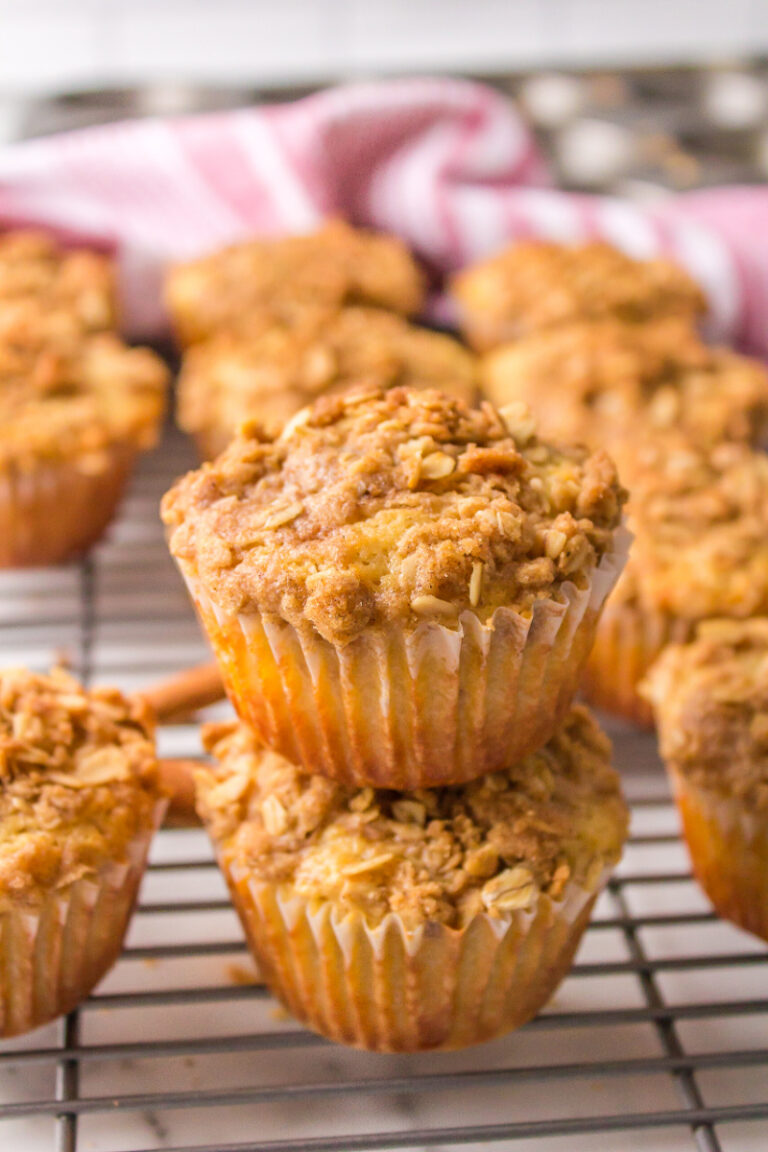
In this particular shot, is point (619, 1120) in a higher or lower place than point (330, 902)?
lower

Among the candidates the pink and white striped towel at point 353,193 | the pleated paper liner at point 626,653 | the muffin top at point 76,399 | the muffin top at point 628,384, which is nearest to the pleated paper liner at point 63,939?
the pleated paper liner at point 626,653

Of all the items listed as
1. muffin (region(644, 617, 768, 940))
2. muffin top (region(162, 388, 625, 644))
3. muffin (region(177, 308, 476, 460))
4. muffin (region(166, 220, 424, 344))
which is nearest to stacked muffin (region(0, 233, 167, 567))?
muffin (region(177, 308, 476, 460))

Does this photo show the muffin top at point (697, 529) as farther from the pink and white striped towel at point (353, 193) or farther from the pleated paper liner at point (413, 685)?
the pink and white striped towel at point (353, 193)

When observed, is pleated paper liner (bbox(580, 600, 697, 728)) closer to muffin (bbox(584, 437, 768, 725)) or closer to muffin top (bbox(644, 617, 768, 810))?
muffin (bbox(584, 437, 768, 725))

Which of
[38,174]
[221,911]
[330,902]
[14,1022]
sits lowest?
[221,911]

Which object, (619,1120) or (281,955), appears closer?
(619,1120)

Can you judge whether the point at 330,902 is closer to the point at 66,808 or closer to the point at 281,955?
the point at 281,955

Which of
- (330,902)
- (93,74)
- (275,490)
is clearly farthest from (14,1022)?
(93,74)

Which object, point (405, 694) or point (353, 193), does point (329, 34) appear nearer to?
point (353, 193)
